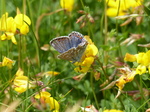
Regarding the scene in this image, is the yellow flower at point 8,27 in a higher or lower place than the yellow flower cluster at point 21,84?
higher

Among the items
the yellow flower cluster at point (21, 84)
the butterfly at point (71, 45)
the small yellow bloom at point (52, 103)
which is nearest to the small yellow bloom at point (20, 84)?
the yellow flower cluster at point (21, 84)

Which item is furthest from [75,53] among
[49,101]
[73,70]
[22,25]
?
[73,70]

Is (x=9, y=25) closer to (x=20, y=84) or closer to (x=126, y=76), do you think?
(x=20, y=84)

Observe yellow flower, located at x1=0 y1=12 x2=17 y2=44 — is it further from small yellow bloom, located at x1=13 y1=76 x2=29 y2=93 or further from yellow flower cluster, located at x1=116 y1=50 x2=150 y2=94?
yellow flower cluster, located at x1=116 y1=50 x2=150 y2=94

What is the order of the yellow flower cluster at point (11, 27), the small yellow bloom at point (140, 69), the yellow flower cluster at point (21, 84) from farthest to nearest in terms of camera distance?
the yellow flower cluster at point (11, 27) < the yellow flower cluster at point (21, 84) < the small yellow bloom at point (140, 69)

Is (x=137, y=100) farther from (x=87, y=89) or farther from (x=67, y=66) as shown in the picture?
(x=67, y=66)

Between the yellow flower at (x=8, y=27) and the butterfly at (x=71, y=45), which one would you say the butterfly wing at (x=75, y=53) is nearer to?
the butterfly at (x=71, y=45)

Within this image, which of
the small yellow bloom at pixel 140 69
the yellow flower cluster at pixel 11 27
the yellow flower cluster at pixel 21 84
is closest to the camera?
the small yellow bloom at pixel 140 69

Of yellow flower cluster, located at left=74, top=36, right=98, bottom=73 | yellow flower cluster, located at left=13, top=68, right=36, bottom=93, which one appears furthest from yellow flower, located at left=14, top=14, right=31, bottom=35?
yellow flower cluster, located at left=74, top=36, right=98, bottom=73
